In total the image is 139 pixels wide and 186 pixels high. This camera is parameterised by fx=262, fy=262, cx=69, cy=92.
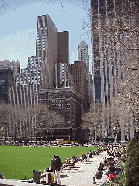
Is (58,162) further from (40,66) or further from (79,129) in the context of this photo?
(40,66)

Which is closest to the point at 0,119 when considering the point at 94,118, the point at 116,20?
the point at 94,118

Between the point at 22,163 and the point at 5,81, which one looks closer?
the point at 22,163

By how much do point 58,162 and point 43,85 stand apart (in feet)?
503

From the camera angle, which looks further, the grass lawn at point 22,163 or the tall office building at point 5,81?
the tall office building at point 5,81

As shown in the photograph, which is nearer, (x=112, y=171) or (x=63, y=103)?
(x=112, y=171)

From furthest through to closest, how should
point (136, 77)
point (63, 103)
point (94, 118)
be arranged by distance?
1. point (63, 103)
2. point (94, 118)
3. point (136, 77)

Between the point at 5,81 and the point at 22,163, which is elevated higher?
the point at 5,81

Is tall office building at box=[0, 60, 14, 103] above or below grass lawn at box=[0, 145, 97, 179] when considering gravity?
above

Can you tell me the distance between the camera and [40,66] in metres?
192

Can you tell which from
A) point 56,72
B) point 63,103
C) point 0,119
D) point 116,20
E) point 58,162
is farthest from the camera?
point 56,72

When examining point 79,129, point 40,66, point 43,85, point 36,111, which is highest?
point 40,66

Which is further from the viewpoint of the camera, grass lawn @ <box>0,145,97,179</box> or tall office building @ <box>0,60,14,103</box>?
tall office building @ <box>0,60,14,103</box>

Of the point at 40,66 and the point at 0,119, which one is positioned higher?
the point at 40,66

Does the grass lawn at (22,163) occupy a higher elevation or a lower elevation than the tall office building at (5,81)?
lower
